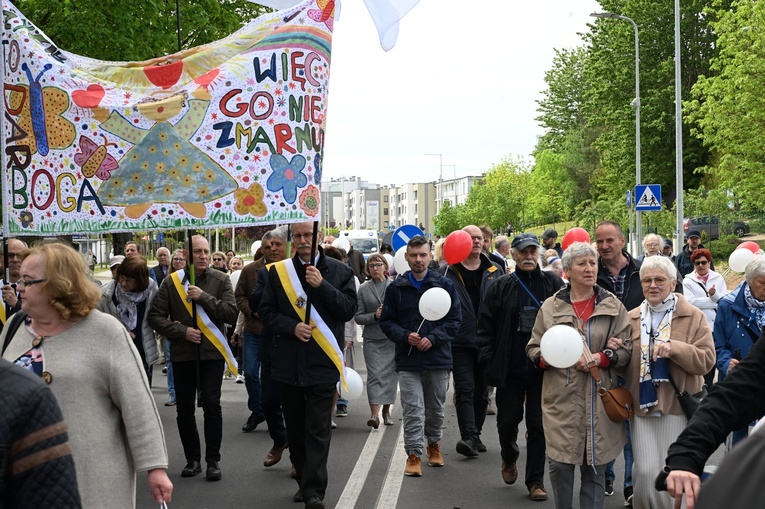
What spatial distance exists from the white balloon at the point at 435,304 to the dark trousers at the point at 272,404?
1435 millimetres

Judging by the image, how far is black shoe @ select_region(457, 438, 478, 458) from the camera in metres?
9.14

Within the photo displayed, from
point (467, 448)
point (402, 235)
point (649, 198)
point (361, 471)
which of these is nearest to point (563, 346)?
point (361, 471)

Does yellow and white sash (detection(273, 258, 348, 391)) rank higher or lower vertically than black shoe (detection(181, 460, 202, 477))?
higher

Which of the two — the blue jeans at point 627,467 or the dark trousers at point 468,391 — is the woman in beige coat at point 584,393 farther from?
the dark trousers at point 468,391

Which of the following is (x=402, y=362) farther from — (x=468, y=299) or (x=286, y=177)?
(x=286, y=177)

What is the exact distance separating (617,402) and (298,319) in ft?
8.00

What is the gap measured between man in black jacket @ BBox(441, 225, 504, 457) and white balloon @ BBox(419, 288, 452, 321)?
67 cm

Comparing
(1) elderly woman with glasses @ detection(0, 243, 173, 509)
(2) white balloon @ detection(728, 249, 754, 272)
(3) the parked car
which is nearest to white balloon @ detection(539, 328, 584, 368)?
(1) elderly woman with glasses @ detection(0, 243, 173, 509)

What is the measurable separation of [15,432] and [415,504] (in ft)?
17.0

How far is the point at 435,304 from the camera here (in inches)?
334

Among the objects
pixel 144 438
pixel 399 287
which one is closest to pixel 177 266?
pixel 399 287

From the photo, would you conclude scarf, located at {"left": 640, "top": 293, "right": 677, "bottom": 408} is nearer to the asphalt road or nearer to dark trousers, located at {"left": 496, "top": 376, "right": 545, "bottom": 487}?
dark trousers, located at {"left": 496, "top": 376, "right": 545, "bottom": 487}

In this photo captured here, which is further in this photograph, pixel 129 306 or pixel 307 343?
pixel 129 306

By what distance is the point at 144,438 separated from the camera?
4.33 meters
